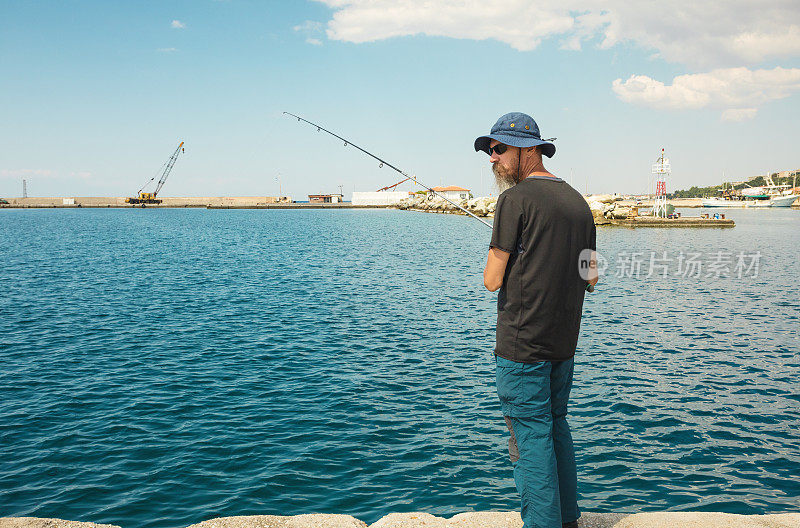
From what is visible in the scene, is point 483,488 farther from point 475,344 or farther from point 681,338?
point 681,338

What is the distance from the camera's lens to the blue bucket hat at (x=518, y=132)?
3.83m

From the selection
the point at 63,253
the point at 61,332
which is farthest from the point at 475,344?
the point at 63,253

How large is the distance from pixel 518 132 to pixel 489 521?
3.10 metres

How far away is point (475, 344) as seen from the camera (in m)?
15.0

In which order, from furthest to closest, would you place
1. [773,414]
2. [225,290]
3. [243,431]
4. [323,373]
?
[225,290] < [323,373] < [773,414] < [243,431]

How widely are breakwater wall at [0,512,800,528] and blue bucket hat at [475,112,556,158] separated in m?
2.97

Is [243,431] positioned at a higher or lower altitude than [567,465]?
lower

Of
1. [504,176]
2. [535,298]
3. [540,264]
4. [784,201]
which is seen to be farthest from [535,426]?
[784,201]

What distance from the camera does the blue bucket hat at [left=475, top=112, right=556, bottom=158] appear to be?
383cm

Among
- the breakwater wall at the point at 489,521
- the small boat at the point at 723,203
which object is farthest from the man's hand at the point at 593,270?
the small boat at the point at 723,203

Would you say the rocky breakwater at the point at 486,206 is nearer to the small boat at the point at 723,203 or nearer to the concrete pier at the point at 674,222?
the concrete pier at the point at 674,222

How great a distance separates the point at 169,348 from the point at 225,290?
1094 cm

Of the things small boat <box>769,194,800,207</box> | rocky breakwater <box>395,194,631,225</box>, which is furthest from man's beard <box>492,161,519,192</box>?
small boat <box>769,194,800,207</box>

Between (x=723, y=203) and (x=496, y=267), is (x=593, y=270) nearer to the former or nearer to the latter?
(x=496, y=267)
